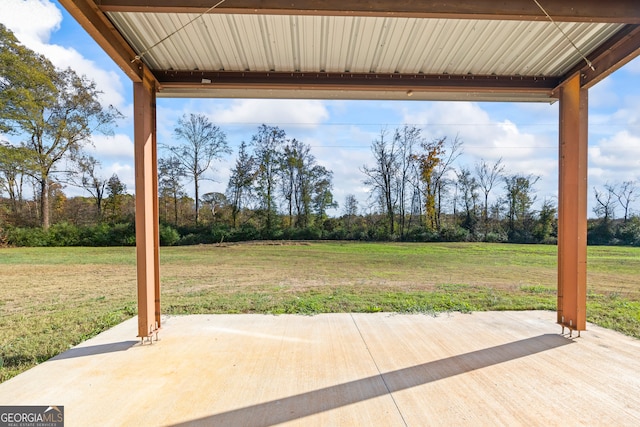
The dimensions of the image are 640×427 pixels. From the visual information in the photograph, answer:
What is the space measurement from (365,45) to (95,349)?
392 cm

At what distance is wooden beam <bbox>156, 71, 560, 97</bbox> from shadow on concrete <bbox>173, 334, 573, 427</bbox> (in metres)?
2.80

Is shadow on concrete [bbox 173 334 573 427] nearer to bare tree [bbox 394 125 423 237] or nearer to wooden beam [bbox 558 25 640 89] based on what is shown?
wooden beam [bbox 558 25 640 89]

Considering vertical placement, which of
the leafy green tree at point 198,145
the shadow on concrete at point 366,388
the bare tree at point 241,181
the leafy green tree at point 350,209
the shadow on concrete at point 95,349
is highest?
the leafy green tree at point 198,145

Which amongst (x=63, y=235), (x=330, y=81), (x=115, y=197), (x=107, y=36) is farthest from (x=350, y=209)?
(x=63, y=235)

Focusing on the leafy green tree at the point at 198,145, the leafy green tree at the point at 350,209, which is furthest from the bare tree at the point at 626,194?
the leafy green tree at the point at 198,145

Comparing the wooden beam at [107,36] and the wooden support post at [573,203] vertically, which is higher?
the wooden beam at [107,36]

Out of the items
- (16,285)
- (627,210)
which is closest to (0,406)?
(16,285)

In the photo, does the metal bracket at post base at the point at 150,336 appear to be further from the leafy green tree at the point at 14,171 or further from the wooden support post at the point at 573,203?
the leafy green tree at the point at 14,171

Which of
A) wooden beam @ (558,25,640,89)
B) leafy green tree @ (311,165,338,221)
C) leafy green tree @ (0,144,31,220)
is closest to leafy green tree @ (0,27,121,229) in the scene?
leafy green tree @ (0,144,31,220)

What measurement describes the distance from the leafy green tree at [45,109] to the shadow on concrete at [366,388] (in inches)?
444

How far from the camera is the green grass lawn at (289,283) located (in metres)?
4.69

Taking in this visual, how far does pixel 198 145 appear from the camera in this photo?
13133 millimetres

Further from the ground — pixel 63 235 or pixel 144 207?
pixel 144 207

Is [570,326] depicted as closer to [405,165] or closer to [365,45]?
[365,45]
